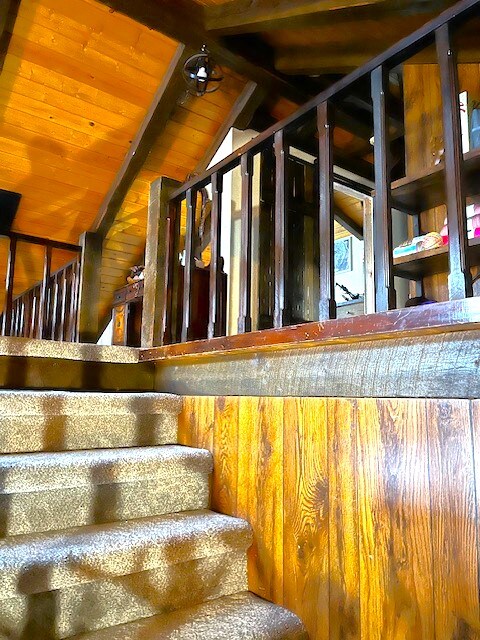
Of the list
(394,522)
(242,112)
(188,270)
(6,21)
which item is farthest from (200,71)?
(394,522)

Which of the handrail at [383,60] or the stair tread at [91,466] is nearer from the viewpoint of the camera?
the handrail at [383,60]

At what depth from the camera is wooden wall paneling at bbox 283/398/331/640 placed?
3.94 ft

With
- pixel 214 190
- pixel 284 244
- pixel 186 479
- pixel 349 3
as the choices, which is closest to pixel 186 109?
pixel 349 3

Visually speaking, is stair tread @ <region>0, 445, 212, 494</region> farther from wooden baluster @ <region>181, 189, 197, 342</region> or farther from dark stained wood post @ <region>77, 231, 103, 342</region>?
dark stained wood post @ <region>77, 231, 103, 342</region>

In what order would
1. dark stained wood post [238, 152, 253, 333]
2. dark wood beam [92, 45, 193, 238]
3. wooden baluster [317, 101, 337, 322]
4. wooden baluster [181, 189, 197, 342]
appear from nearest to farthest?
wooden baluster [317, 101, 337, 322] < dark stained wood post [238, 152, 253, 333] < wooden baluster [181, 189, 197, 342] < dark wood beam [92, 45, 193, 238]

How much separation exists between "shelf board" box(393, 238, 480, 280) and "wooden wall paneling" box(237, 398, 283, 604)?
35.3 inches

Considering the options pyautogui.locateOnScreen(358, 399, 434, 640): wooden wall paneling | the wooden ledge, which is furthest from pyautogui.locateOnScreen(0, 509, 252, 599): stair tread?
the wooden ledge

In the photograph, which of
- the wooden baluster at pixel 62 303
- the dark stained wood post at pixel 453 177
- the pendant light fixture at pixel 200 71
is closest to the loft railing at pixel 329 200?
the dark stained wood post at pixel 453 177

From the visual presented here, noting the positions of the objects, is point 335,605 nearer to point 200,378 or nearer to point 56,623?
Answer: point 56,623

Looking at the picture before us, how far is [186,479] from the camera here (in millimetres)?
1530

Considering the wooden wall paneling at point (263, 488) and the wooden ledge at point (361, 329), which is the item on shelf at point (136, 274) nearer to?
the wooden ledge at point (361, 329)

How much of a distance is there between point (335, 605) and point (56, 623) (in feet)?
2.17

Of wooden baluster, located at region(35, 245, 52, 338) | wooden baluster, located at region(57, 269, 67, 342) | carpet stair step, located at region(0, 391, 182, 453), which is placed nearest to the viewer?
carpet stair step, located at region(0, 391, 182, 453)

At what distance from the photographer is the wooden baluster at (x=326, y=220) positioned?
133cm
